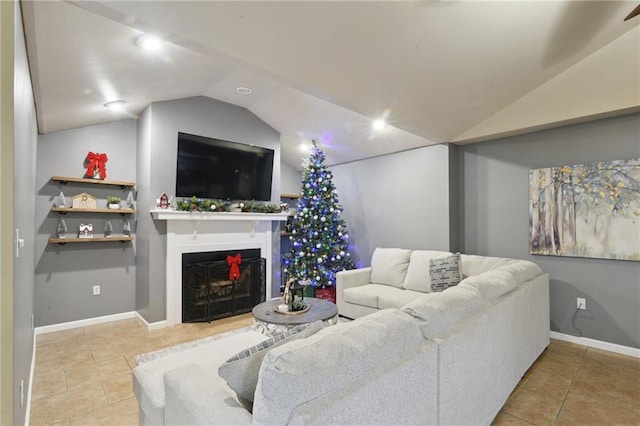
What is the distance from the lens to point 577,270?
3674 millimetres

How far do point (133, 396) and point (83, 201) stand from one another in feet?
9.08

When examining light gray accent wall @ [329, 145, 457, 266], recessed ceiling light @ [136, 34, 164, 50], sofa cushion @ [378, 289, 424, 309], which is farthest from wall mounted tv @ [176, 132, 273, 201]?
sofa cushion @ [378, 289, 424, 309]

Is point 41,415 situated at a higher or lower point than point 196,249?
lower

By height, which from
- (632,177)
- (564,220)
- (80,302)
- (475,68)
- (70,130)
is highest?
(475,68)

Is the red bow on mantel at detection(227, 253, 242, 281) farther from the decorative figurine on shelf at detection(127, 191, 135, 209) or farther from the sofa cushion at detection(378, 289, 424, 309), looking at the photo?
the sofa cushion at detection(378, 289, 424, 309)

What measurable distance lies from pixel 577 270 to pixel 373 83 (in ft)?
10.2

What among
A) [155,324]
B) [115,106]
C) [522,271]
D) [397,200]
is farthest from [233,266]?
[522,271]

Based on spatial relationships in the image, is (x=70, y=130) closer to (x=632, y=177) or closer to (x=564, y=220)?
(x=564, y=220)

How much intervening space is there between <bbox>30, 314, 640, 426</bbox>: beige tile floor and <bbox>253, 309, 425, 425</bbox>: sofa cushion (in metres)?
1.57

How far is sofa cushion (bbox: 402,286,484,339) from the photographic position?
67.1 inches

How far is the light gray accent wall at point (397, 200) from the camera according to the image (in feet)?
15.4

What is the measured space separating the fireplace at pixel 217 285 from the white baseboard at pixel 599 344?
3922 mm

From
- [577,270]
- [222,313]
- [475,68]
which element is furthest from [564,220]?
[222,313]

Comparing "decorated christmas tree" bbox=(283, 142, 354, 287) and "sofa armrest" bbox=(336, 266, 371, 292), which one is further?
"decorated christmas tree" bbox=(283, 142, 354, 287)
